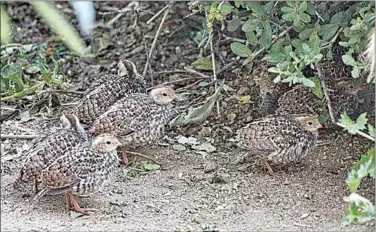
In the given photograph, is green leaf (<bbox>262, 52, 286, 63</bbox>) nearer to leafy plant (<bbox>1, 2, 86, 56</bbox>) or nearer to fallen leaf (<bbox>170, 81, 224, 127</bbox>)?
fallen leaf (<bbox>170, 81, 224, 127</bbox>)

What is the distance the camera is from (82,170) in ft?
11.0

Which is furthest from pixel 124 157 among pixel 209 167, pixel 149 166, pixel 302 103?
pixel 302 103

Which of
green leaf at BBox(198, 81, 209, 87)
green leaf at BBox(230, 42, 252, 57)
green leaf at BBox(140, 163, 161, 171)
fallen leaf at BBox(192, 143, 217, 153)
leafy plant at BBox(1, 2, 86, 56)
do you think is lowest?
fallen leaf at BBox(192, 143, 217, 153)

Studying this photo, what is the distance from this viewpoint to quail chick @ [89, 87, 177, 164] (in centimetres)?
388

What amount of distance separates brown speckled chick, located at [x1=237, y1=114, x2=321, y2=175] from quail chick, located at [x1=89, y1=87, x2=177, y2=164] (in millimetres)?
527

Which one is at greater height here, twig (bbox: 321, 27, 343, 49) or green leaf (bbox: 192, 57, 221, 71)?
twig (bbox: 321, 27, 343, 49)

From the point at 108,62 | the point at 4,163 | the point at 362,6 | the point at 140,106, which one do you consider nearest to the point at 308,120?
the point at 362,6

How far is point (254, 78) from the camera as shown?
4672 mm

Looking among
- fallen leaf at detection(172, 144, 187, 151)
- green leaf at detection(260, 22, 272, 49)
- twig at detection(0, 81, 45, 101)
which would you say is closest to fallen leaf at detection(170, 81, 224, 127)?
fallen leaf at detection(172, 144, 187, 151)

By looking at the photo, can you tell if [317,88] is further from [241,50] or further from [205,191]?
[205,191]

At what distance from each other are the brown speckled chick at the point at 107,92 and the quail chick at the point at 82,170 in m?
0.43

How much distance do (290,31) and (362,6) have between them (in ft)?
1.96

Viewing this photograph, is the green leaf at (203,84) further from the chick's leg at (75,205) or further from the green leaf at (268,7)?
the chick's leg at (75,205)

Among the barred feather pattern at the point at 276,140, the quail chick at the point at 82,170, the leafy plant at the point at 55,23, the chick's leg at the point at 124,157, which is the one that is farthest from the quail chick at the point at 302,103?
the leafy plant at the point at 55,23
